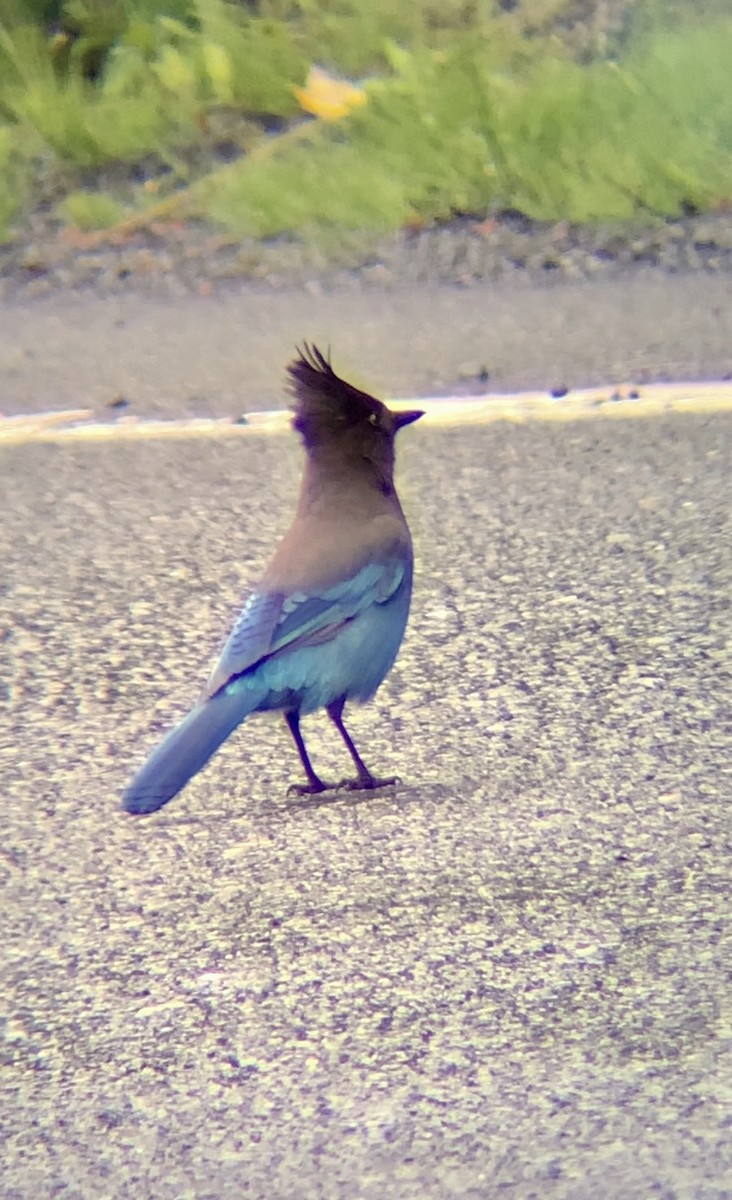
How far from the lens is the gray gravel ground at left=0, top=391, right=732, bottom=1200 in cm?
261

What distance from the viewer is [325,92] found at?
9.92m

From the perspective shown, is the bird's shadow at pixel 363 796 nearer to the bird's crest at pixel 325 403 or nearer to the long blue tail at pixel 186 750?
the long blue tail at pixel 186 750

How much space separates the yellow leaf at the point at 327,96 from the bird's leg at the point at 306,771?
6.39 m

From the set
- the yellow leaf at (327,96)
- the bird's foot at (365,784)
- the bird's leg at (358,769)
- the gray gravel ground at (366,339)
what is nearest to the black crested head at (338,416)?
the bird's leg at (358,769)

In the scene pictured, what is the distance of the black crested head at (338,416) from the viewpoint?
4016mm

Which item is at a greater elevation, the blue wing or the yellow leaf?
the yellow leaf

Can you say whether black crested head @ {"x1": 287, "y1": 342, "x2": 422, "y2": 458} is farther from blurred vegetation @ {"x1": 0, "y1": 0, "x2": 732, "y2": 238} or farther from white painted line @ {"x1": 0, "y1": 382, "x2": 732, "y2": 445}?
blurred vegetation @ {"x1": 0, "y1": 0, "x2": 732, "y2": 238}

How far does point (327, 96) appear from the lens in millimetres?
9891

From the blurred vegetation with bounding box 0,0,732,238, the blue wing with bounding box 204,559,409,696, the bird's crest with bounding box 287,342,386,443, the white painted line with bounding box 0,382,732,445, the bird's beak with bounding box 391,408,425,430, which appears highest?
the blurred vegetation with bounding box 0,0,732,238

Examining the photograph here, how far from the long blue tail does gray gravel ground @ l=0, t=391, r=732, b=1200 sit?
220mm

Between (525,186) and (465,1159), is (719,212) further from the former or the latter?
(465,1159)

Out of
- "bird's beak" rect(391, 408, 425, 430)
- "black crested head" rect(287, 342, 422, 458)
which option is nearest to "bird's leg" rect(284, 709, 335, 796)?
"black crested head" rect(287, 342, 422, 458)

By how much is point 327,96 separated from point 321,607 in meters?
6.76

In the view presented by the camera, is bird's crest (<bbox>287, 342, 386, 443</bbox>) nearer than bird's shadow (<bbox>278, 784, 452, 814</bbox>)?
No
